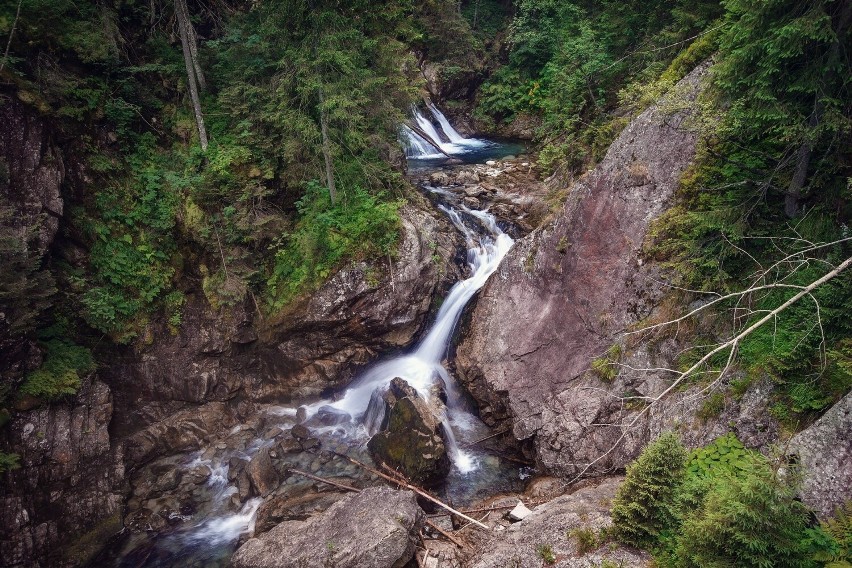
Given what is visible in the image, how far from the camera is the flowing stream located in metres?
10.3

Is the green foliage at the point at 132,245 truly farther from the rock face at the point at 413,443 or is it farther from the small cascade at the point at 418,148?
the small cascade at the point at 418,148

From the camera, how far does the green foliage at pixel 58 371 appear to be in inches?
421

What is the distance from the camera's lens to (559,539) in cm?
717

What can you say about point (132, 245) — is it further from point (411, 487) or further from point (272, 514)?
point (411, 487)

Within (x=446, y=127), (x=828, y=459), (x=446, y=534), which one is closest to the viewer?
(x=828, y=459)

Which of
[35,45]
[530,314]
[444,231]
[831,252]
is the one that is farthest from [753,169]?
[35,45]

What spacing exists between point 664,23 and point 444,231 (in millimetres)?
9594

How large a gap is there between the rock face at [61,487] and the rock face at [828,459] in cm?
1381

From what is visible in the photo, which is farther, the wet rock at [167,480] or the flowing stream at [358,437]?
the wet rock at [167,480]

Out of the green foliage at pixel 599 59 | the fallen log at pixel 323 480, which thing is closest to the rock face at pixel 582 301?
the green foliage at pixel 599 59

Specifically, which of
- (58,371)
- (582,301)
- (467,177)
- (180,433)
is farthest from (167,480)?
(467,177)

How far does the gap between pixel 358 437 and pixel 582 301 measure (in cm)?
738

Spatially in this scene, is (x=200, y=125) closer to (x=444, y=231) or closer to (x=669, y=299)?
(x=444, y=231)

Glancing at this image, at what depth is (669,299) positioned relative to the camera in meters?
9.26
